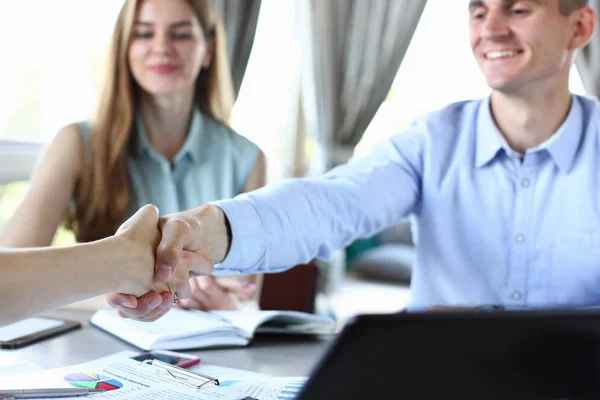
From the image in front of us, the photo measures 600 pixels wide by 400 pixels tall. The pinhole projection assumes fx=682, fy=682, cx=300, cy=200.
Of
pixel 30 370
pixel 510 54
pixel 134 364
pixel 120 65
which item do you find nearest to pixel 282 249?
pixel 134 364

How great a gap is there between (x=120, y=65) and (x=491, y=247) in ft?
4.58

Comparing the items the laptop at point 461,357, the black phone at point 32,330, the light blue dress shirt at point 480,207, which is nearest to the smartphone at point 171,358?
the black phone at point 32,330

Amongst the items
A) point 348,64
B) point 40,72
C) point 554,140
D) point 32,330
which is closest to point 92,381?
point 32,330

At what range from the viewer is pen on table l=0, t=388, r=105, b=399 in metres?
0.91

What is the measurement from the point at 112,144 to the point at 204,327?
1115 millimetres

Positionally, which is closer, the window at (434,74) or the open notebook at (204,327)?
the open notebook at (204,327)

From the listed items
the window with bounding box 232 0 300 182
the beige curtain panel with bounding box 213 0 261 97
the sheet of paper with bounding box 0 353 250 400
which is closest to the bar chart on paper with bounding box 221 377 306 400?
the sheet of paper with bounding box 0 353 250 400

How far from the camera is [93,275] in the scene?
104 centimetres

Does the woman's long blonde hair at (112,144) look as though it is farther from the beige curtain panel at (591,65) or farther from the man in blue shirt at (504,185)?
the beige curtain panel at (591,65)

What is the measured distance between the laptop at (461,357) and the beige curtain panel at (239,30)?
3302 mm

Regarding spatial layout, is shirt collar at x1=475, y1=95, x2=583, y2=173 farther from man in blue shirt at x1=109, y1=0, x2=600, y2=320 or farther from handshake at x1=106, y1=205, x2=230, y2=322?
handshake at x1=106, y1=205, x2=230, y2=322

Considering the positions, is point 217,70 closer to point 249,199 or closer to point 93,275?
point 249,199

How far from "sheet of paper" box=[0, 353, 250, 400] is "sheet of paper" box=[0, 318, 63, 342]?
0.26 meters

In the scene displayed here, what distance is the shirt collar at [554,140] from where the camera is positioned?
5.46ft
